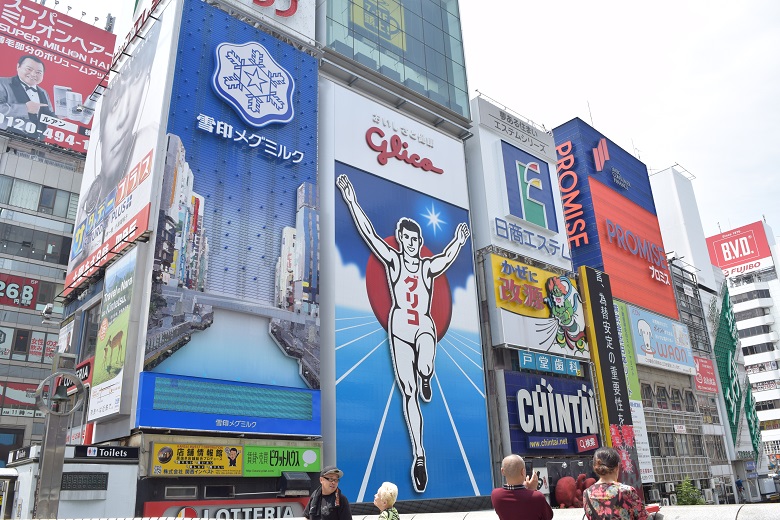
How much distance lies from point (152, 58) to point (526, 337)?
2157 centimetres

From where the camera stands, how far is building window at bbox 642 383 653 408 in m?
44.0

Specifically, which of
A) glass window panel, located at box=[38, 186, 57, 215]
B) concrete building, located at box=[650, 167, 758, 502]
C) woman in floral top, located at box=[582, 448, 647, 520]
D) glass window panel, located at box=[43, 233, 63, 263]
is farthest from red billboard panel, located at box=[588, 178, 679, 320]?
woman in floral top, located at box=[582, 448, 647, 520]

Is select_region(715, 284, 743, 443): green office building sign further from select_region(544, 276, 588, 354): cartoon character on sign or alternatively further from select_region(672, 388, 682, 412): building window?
select_region(544, 276, 588, 354): cartoon character on sign

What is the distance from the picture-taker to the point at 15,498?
1964 centimetres

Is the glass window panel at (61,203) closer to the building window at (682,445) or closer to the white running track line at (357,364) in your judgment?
the white running track line at (357,364)

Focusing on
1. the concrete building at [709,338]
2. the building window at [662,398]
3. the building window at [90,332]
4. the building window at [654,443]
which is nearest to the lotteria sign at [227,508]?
the building window at [90,332]

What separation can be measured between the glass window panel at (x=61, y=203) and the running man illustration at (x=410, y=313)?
68.9 ft

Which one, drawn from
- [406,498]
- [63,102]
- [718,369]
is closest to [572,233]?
[718,369]

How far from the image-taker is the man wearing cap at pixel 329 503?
6.98m

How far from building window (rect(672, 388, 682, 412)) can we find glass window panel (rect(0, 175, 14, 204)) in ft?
147

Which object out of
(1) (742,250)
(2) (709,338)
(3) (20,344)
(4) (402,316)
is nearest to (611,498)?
(4) (402,316)

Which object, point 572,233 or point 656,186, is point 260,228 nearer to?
point 572,233

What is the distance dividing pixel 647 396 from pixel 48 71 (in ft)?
144

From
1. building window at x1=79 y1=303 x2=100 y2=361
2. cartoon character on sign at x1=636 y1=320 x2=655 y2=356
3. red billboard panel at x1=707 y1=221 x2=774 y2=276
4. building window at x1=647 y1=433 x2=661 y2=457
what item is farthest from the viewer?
red billboard panel at x1=707 y1=221 x2=774 y2=276
